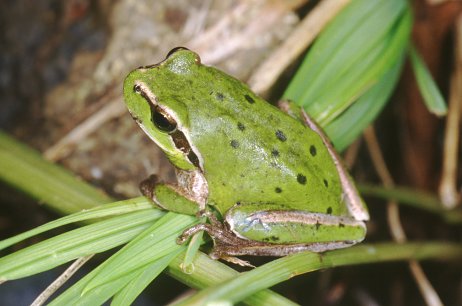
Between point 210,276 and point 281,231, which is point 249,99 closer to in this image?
point 281,231

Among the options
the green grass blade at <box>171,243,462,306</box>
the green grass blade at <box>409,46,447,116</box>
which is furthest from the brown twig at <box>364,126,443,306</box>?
the green grass blade at <box>409,46,447,116</box>

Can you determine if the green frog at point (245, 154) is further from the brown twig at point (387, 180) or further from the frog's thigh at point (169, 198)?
the brown twig at point (387, 180)

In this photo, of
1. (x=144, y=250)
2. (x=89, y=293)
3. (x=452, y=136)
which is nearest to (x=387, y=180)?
(x=452, y=136)

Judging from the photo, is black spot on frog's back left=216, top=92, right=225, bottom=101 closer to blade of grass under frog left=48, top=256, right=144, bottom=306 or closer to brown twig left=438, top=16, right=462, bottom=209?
blade of grass under frog left=48, top=256, right=144, bottom=306

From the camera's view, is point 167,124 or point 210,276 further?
point 167,124

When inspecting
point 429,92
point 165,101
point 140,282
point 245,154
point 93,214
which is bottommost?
point 140,282

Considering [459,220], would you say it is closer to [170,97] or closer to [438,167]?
[438,167]

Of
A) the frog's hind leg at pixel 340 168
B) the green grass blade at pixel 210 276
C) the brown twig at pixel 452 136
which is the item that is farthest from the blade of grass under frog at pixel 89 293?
the brown twig at pixel 452 136
